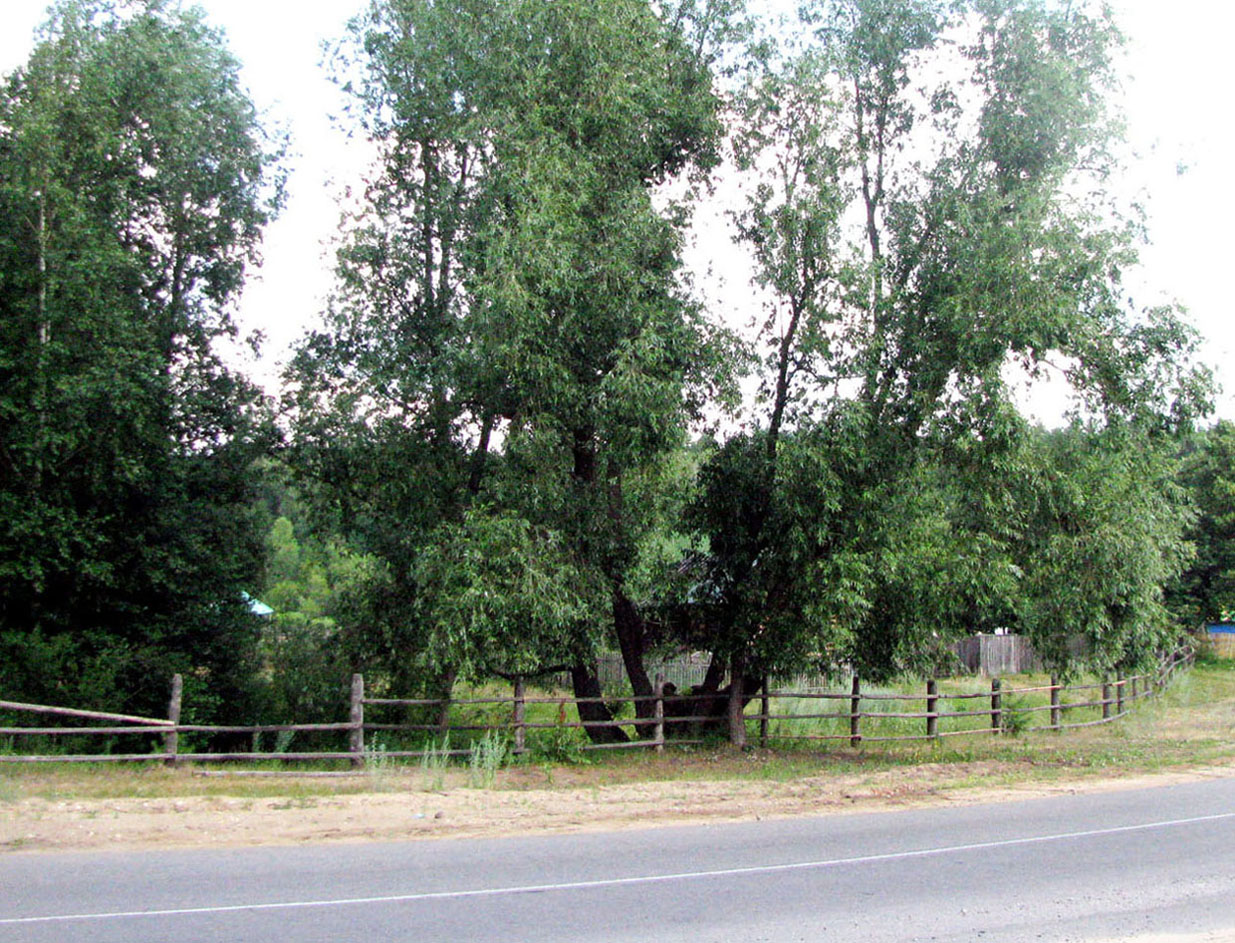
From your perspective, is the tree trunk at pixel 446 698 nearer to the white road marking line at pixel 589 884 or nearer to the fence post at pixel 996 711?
the white road marking line at pixel 589 884

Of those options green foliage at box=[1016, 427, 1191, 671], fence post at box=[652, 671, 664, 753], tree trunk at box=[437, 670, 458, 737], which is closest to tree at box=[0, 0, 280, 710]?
tree trunk at box=[437, 670, 458, 737]

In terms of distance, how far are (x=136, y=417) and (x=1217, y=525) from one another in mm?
41829

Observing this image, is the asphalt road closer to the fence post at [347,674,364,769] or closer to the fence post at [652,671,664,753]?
the fence post at [347,674,364,769]

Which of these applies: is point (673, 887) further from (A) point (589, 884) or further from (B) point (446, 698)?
(B) point (446, 698)

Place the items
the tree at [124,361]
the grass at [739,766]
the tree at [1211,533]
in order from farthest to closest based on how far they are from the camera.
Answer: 1. the tree at [1211,533]
2. the tree at [124,361]
3. the grass at [739,766]

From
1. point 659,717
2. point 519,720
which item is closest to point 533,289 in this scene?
point 519,720

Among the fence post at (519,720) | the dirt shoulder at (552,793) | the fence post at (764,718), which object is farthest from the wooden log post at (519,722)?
the fence post at (764,718)

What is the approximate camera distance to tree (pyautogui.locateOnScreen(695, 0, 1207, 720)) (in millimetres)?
15094

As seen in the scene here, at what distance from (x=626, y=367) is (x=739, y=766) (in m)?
6.49

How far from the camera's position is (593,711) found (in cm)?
1855

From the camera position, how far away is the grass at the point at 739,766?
43.6ft

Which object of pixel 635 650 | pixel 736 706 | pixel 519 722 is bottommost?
pixel 519 722

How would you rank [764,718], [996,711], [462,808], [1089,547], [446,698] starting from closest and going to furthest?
[462,808] < [1089,547] < [446,698] < [764,718] < [996,711]

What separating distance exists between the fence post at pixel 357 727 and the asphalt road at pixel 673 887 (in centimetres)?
525
